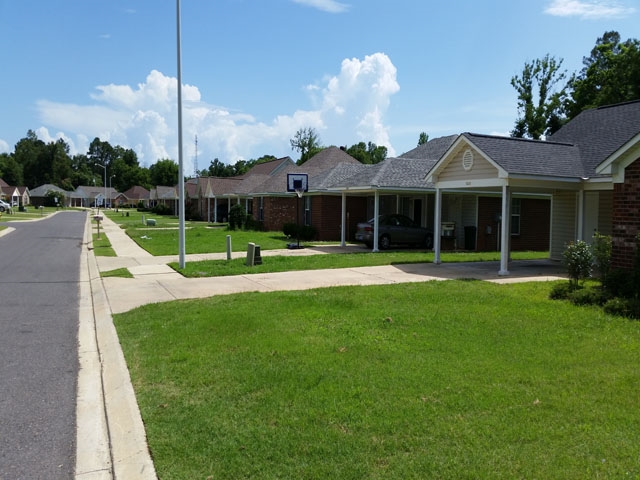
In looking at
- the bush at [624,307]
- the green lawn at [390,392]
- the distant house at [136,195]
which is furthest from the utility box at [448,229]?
the distant house at [136,195]

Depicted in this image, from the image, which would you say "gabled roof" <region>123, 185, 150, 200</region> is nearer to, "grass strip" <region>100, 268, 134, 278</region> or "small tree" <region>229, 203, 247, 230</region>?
"small tree" <region>229, 203, 247, 230</region>

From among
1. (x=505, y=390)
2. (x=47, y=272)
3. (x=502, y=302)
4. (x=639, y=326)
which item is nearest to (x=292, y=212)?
(x=47, y=272)

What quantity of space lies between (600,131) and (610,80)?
2210cm

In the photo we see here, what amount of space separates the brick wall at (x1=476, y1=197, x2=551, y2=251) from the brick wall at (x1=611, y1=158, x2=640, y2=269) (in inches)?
479

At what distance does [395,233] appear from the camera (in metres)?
22.9

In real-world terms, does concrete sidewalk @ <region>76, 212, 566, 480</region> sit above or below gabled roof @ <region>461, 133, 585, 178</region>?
below

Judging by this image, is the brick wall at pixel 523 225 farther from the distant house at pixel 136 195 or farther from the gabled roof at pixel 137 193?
the gabled roof at pixel 137 193

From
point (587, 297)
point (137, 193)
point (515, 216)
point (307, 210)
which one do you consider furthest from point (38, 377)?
point (137, 193)

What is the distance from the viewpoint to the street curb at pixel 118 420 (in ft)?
13.5

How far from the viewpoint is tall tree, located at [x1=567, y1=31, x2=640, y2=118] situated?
108 ft

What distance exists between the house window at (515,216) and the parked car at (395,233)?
3.71 meters

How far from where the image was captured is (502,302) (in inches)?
379

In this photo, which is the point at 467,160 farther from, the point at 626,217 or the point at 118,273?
the point at 118,273

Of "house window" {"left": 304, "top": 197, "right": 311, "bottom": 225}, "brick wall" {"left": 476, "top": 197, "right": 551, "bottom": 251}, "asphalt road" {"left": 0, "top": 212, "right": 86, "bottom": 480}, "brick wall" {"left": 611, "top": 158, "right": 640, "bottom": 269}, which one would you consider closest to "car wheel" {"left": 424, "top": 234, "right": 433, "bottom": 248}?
"brick wall" {"left": 476, "top": 197, "right": 551, "bottom": 251}
